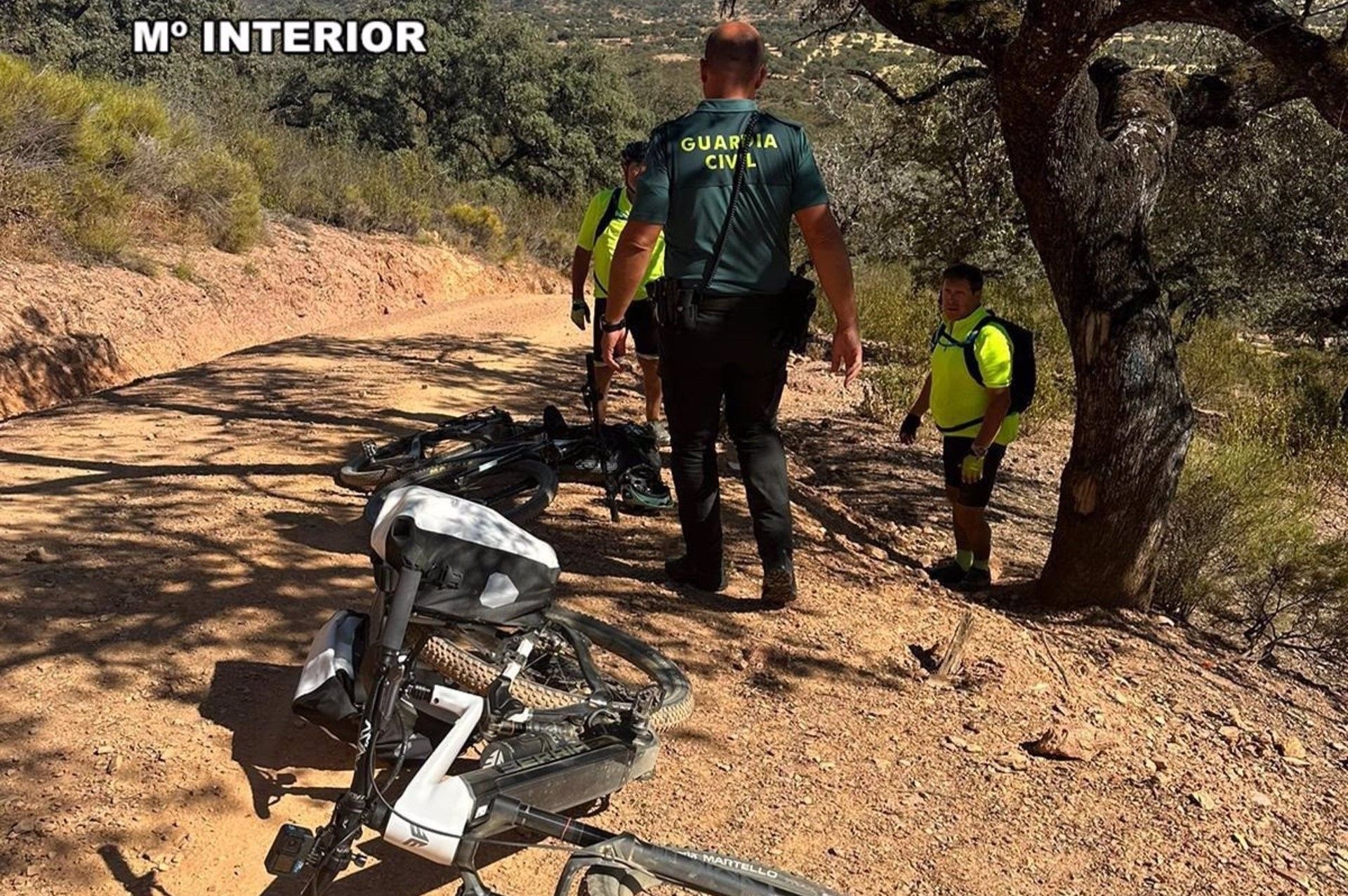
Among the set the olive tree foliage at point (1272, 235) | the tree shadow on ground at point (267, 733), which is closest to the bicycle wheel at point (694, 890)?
the tree shadow on ground at point (267, 733)

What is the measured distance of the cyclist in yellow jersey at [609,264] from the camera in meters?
5.86

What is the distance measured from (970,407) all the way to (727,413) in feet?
4.86

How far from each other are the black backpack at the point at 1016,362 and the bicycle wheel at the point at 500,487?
1.96 metres

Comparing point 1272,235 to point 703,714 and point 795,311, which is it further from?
point 703,714

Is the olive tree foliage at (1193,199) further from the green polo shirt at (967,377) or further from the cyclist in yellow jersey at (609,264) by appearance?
the green polo shirt at (967,377)

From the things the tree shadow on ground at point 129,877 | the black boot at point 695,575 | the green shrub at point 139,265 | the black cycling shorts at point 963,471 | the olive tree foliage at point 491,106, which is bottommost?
the tree shadow on ground at point 129,877

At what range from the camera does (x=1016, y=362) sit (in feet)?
16.1

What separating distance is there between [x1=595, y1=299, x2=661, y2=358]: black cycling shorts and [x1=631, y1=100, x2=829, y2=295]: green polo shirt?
2.01 meters

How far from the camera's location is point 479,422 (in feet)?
18.5

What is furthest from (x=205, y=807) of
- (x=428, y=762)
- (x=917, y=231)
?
(x=917, y=231)

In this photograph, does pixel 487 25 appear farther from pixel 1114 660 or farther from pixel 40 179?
pixel 1114 660

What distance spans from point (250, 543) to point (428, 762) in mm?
2431

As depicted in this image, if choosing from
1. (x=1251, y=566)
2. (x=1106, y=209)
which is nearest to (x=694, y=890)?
(x=1106, y=209)

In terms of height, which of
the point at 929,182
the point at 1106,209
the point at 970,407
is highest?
the point at 929,182
